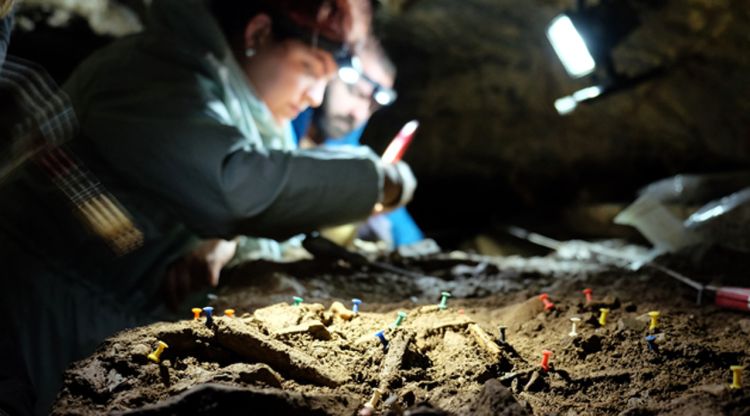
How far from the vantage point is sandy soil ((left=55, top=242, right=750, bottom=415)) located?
1.04 meters

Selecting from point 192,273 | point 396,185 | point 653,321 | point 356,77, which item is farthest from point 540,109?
point 653,321

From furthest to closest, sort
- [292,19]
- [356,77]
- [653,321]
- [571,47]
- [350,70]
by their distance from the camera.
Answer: [356,77]
[350,70]
[571,47]
[292,19]
[653,321]

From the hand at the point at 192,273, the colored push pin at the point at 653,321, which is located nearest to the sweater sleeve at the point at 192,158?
the hand at the point at 192,273

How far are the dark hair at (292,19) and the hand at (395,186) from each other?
3.30ft

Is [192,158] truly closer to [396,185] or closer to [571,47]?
[396,185]

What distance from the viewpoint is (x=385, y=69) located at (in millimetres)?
5203

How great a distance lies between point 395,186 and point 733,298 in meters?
1.78

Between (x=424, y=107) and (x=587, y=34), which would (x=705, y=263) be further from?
(x=424, y=107)

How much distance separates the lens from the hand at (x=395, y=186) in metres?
2.95

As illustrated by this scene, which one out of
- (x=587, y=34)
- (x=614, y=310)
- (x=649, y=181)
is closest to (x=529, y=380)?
(x=614, y=310)

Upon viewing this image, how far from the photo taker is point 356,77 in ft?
13.5

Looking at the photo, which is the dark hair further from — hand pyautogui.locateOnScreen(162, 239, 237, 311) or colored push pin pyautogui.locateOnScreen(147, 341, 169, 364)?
colored push pin pyautogui.locateOnScreen(147, 341, 169, 364)

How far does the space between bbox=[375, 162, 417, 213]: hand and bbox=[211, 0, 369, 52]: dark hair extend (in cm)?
100

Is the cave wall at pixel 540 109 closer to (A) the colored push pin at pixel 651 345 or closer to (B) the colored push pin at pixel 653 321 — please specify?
(B) the colored push pin at pixel 653 321
